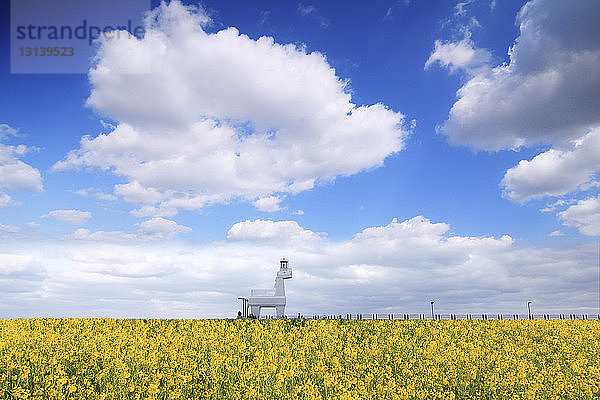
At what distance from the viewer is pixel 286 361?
43.0 feet

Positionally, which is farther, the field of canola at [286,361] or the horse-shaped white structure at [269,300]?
the horse-shaped white structure at [269,300]

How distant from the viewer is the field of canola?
11125 millimetres

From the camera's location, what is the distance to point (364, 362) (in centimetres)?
1441

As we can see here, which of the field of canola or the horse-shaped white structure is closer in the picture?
the field of canola

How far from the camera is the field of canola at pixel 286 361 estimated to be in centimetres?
1112

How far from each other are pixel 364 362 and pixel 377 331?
453cm

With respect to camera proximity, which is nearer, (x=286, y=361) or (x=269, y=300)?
(x=286, y=361)

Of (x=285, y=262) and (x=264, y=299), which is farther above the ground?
(x=285, y=262)

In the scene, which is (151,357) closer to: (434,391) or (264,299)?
(434,391)

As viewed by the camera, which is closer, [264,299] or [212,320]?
[212,320]

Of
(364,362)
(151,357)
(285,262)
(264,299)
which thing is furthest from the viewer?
(285,262)

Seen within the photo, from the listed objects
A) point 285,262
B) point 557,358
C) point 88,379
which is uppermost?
point 285,262

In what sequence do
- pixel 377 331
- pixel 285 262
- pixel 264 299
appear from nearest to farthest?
pixel 377 331
pixel 264 299
pixel 285 262

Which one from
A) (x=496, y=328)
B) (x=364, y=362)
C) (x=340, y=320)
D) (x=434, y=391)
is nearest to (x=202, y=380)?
(x=364, y=362)
